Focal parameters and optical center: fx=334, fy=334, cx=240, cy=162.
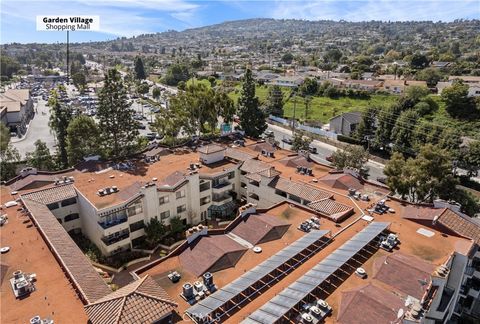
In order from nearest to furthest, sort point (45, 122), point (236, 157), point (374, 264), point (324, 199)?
point (374, 264) < point (324, 199) < point (236, 157) < point (45, 122)

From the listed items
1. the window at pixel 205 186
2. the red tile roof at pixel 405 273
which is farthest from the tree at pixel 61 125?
the red tile roof at pixel 405 273

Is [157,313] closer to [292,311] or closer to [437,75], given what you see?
[292,311]

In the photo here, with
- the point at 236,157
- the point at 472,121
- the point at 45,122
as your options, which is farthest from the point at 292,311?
the point at 45,122

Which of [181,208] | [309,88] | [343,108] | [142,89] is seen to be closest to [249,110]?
[181,208]

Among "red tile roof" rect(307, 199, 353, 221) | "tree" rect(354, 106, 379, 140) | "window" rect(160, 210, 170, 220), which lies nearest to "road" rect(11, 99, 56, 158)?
"window" rect(160, 210, 170, 220)

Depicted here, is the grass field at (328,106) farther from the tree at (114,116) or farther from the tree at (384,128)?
the tree at (114,116)

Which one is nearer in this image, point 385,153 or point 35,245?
point 35,245

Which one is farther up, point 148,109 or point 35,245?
point 148,109
